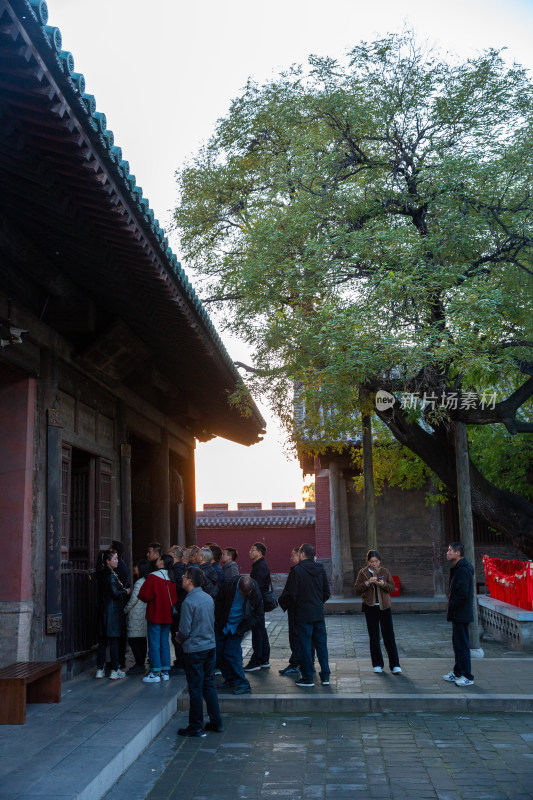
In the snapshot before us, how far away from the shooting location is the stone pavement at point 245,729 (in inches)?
217

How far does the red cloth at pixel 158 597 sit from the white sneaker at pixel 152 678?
23.8 inches

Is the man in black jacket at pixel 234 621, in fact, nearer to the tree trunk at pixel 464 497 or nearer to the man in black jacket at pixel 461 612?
the man in black jacket at pixel 461 612

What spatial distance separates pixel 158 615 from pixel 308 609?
5.51 ft

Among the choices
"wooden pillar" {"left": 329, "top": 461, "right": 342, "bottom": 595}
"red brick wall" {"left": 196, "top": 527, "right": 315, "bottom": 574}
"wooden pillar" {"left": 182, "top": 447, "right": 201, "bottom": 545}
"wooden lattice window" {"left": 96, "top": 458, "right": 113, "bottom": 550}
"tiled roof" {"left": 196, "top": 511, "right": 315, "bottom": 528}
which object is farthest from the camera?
"tiled roof" {"left": 196, "top": 511, "right": 315, "bottom": 528}

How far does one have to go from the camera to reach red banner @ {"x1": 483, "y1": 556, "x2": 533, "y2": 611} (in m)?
12.0

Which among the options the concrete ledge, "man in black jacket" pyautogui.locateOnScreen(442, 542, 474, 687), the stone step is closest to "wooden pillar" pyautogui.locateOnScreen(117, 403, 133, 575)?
the stone step

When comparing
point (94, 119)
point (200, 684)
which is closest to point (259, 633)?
point (200, 684)

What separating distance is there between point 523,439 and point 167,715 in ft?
40.9

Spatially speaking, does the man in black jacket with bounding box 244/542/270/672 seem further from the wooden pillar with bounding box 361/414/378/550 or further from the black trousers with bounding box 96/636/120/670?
the wooden pillar with bounding box 361/414/378/550

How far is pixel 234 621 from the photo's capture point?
854 centimetres

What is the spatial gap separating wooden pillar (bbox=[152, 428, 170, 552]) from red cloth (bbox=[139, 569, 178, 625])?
538 centimetres

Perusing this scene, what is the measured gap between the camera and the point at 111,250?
22.6 feet

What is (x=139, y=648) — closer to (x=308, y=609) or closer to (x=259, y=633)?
(x=259, y=633)

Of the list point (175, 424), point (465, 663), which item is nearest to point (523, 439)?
point (175, 424)
